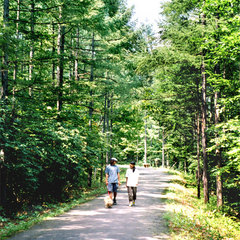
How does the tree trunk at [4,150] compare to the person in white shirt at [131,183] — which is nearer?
the tree trunk at [4,150]

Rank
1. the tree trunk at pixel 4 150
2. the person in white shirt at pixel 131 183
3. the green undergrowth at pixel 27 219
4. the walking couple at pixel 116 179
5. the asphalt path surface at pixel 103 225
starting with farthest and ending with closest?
1. the person in white shirt at pixel 131 183
2. the walking couple at pixel 116 179
3. the tree trunk at pixel 4 150
4. the green undergrowth at pixel 27 219
5. the asphalt path surface at pixel 103 225

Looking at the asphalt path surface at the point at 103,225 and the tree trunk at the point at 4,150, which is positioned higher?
the tree trunk at the point at 4,150

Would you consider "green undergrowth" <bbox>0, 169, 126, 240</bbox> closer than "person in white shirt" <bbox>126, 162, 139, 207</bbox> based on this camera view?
Yes

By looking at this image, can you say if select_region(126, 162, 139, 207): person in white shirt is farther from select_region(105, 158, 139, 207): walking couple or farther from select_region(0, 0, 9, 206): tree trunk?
select_region(0, 0, 9, 206): tree trunk

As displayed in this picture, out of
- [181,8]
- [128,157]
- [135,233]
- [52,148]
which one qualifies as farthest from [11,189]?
[128,157]

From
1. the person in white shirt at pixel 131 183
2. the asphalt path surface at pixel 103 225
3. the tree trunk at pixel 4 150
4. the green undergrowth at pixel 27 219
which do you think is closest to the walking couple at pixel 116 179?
the person in white shirt at pixel 131 183

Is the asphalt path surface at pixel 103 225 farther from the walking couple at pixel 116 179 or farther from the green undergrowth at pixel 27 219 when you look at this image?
the walking couple at pixel 116 179

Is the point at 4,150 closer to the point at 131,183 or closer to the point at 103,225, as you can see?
the point at 103,225

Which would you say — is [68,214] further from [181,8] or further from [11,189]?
[181,8]

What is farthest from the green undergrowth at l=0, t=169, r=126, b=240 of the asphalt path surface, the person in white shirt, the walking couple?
the person in white shirt

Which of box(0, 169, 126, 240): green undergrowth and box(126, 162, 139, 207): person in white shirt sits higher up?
box(126, 162, 139, 207): person in white shirt

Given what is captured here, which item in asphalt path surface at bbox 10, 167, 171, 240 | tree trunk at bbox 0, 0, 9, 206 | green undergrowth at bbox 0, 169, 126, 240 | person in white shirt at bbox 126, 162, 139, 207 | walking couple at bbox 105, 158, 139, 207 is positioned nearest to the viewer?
asphalt path surface at bbox 10, 167, 171, 240

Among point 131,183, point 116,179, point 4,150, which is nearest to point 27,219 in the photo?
point 4,150

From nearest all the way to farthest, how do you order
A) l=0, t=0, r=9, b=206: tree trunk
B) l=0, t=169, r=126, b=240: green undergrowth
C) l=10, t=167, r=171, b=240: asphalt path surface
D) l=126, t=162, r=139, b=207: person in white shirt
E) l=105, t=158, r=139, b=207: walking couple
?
l=10, t=167, r=171, b=240: asphalt path surface < l=0, t=169, r=126, b=240: green undergrowth < l=0, t=0, r=9, b=206: tree trunk < l=105, t=158, r=139, b=207: walking couple < l=126, t=162, r=139, b=207: person in white shirt
